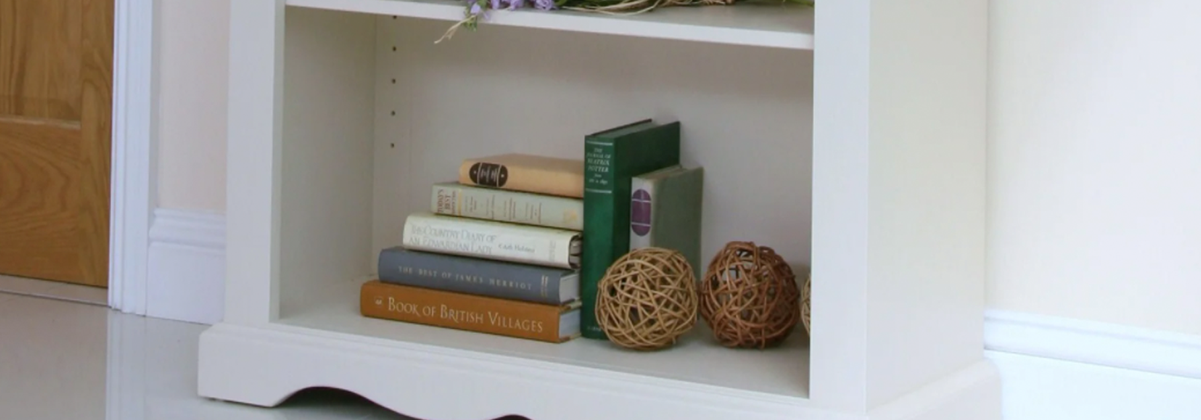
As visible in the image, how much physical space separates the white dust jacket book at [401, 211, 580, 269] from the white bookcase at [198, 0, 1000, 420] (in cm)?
9

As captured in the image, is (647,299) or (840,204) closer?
(840,204)

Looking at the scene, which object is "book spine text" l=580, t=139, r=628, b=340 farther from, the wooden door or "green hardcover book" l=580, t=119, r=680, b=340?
the wooden door

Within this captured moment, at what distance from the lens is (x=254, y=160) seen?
1583 millimetres

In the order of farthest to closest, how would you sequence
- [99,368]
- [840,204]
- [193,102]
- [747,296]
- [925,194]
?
[193,102], [99,368], [747,296], [925,194], [840,204]

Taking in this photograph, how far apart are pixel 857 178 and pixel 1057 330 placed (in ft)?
1.29

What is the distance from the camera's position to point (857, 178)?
4.35 feet

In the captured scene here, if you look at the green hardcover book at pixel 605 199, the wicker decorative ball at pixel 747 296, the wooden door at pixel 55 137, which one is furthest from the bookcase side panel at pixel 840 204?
the wooden door at pixel 55 137

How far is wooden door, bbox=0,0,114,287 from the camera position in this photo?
82.3 inches

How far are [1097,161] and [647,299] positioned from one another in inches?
18.7

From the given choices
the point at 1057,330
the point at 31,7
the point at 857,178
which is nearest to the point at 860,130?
the point at 857,178

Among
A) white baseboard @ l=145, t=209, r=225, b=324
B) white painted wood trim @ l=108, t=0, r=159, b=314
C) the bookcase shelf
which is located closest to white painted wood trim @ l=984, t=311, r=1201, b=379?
the bookcase shelf

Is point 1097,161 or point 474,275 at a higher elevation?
point 1097,161

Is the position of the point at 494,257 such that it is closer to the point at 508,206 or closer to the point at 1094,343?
the point at 508,206

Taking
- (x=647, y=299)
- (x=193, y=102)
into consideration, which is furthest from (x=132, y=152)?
(x=647, y=299)
